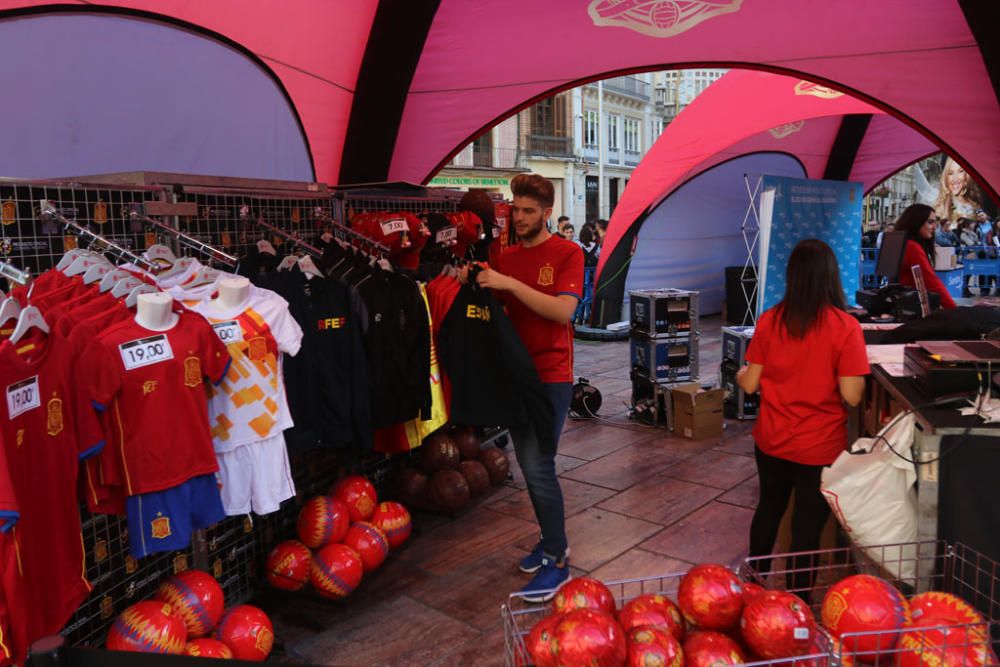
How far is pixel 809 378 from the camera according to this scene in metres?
2.89

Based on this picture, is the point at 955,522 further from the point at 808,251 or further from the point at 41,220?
the point at 41,220

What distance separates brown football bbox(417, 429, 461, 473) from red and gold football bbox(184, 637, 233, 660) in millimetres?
2054

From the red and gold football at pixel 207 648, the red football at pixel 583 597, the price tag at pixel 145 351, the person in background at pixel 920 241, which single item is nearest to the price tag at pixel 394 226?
the price tag at pixel 145 351

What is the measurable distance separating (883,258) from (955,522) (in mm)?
3321

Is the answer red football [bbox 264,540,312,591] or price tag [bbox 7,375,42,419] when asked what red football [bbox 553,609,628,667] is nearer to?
price tag [bbox 7,375,42,419]

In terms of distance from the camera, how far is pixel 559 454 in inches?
231

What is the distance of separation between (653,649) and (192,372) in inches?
75.0

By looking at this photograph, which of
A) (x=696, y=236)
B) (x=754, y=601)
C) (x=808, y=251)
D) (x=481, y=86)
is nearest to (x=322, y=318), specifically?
(x=808, y=251)

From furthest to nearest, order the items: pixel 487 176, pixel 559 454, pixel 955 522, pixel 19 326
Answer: pixel 487 176, pixel 559 454, pixel 955 522, pixel 19 326

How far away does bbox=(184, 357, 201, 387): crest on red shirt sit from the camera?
257 cm

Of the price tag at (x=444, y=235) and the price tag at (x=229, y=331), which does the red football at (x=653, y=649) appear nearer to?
the price tag at (x=229, y=331)

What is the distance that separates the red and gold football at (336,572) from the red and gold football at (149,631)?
0.90 metres

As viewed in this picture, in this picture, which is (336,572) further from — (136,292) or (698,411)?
(698,411)

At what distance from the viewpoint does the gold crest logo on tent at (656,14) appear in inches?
235
